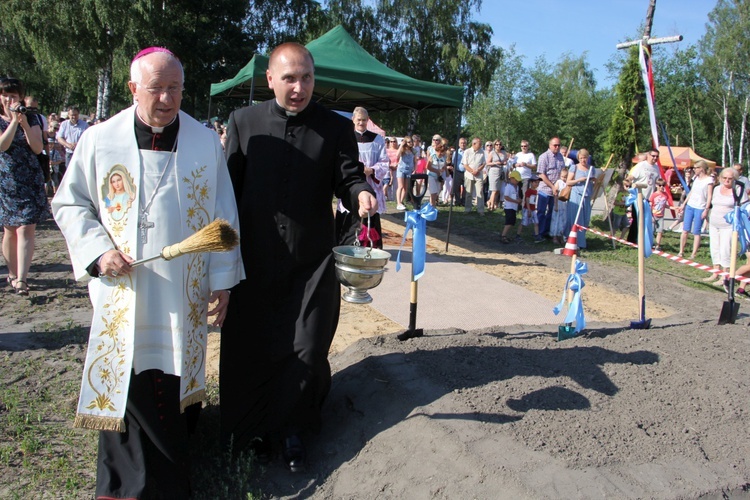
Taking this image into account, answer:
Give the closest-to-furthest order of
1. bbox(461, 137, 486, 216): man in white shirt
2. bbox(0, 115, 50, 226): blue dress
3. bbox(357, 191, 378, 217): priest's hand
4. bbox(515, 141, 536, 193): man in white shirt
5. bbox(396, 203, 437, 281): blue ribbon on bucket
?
1. bbox(357, 191, 378, 217): priest's hand
2. bbox(396, 203, 437, 281): blue ribbon on bucket
3. bbox(0, 115, 50, 226): blue dress
4. bbox(515, 141, 536, 193): man in white shirt
5. bbox(461, 137, 486, 216): man in white shirt

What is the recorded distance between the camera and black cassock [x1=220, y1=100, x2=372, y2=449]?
328cm

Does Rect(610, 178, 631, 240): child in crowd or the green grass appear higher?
Rect(610, 178, 631, 240): child in crowd

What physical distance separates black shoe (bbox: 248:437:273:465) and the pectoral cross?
135cm

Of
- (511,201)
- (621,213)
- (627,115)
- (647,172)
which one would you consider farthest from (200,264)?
(627,115)

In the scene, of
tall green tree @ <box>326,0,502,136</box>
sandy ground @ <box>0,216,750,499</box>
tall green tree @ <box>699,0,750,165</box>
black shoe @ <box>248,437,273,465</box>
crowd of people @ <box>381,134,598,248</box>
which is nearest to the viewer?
sandy ground @ <box>0,216,750,499</box>

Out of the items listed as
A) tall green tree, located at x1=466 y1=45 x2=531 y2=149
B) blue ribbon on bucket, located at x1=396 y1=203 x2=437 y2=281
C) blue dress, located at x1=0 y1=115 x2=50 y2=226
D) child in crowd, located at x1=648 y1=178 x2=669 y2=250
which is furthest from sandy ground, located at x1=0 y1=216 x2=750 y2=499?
tall green tree, located at x1=466 y1=45 x2=531 y2=149

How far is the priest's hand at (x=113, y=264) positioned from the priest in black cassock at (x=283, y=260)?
2.55ft

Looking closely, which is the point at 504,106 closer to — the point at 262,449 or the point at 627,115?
the point at 627,115

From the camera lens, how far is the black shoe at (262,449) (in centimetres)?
343

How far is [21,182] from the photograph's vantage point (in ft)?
20.0

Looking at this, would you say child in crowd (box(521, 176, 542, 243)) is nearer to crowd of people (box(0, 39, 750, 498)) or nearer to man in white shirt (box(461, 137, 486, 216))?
man in white shirt (box(461, 137, 486, 216))

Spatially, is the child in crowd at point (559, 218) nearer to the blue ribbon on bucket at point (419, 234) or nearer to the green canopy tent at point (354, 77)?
the green canopy tent at point (354, 77)

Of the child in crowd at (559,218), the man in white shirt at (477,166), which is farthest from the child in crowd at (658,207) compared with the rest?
the man in white shirt at (477,166)

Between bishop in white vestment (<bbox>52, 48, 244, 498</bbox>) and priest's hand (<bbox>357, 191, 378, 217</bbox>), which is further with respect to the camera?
priest's hand (<bbox>357, 191, 378, 217</bbox>)
